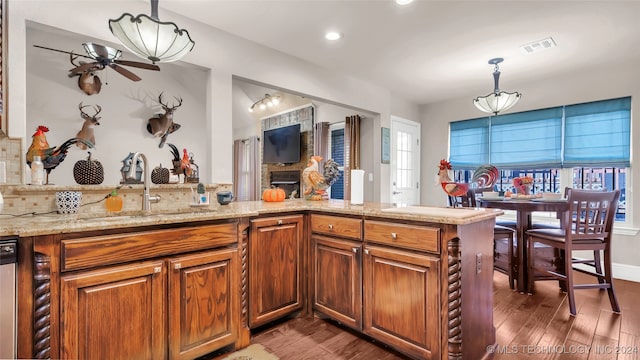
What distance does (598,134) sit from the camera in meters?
3.86

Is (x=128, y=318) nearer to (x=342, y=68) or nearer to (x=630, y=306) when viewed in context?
(x=342, y=68)

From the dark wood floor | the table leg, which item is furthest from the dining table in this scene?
the dark wood floor

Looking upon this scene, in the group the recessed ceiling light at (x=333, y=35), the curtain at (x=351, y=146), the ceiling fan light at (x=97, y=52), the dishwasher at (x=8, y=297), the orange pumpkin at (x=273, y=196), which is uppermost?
the recessed ceiling light at (x=333, y=35)

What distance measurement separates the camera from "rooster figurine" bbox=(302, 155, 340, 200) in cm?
283

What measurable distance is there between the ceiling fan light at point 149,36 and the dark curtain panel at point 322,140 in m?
3.66

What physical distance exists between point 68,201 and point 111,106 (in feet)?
10.4

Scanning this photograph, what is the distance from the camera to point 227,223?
75.5 inches

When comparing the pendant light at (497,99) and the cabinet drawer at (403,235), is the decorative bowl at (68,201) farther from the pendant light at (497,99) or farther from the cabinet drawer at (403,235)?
the pendant light at (497,99)

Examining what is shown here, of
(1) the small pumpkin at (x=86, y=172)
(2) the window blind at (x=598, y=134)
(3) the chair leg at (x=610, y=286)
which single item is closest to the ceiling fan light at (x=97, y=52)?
(1) the small pumpkin at (x=86, y=172)

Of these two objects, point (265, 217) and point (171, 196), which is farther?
point (171, 196)

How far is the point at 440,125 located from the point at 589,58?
2.20 metres

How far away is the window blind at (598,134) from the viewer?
3.70 meters

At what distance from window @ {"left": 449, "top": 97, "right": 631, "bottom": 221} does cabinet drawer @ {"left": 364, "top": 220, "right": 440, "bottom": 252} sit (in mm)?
3624

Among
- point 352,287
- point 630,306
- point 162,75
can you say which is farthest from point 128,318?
point 162,75
